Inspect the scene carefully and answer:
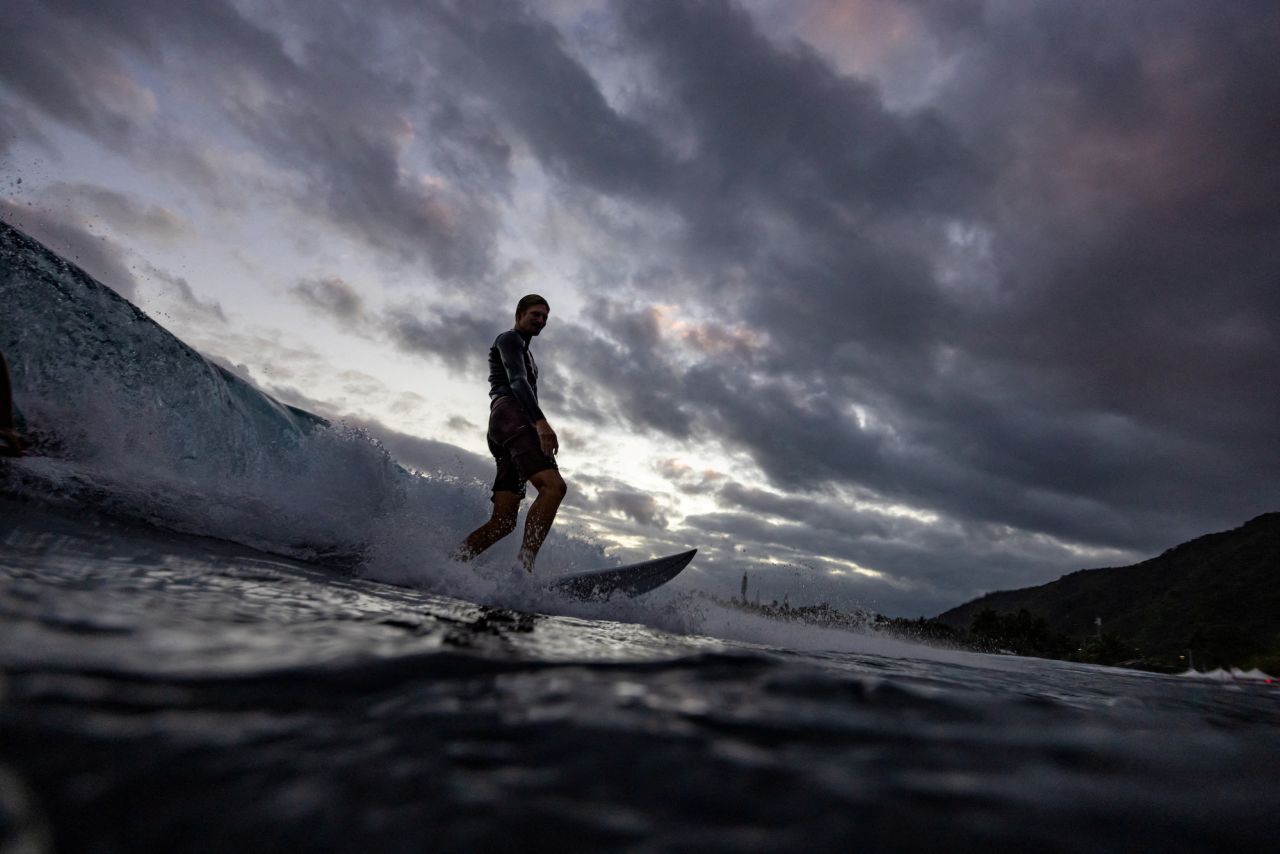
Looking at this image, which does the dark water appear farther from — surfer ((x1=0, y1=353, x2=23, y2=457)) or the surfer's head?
the surfer's head

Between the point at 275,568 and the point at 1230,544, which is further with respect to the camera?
the point at 1230,544

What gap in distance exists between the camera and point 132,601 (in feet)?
4.81

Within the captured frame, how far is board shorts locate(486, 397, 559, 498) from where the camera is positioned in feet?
15.9

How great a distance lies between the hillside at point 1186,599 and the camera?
78.2 m

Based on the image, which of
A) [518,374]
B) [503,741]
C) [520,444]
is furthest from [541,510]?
[503,741]

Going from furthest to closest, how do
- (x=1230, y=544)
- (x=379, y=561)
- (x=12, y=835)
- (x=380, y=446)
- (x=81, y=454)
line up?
1. (x=1230, y=544)
2. (x=380, y=446)
3. (x=81, y=454)
4. (x=379, y=561)
5. (x=12, y=835)

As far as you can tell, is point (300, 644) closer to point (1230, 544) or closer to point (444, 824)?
point (444, 824)

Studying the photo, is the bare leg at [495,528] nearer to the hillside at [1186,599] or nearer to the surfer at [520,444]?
the surfer at [520,444]

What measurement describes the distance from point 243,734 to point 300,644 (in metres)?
0.49

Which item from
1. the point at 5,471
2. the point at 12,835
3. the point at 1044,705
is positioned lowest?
the point at 12,835

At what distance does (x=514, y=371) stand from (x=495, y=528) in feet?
4.25

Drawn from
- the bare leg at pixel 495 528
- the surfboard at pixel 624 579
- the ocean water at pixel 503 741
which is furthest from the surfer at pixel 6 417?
the surfboard at pixel 624 579

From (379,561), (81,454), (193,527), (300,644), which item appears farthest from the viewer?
(81,454)

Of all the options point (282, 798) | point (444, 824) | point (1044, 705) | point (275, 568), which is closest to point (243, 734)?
point (282, 798)
